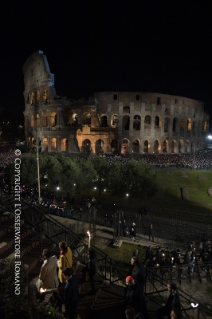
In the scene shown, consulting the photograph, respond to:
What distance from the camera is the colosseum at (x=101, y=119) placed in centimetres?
5125

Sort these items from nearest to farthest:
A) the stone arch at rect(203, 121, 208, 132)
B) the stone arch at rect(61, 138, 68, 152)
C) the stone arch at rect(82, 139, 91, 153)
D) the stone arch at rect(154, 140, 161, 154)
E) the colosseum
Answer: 1. the colosseum
2. the stone arch at rect(61, 138, 68, 152)
3. the stone arch at rect(82, 139, 91, 153)
4. the stone arch at rect(154, 140, 161, 154)
5. the stone arch at rect(203, 121, 208, 132)

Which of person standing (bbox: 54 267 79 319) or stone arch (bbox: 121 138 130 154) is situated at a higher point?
stone arch (bbox: 121 138 130 154)

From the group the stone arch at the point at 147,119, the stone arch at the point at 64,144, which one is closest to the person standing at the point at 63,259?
the stone arch at the point at 64,144

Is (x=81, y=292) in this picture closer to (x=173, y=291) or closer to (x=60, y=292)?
(x=60, y=292)

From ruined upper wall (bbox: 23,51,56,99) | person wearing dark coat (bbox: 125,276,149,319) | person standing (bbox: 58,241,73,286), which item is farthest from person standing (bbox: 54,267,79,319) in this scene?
ruined upper wall (bbox: 23,51,56,99)

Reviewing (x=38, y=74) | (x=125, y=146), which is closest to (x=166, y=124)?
(x=125, y=146)

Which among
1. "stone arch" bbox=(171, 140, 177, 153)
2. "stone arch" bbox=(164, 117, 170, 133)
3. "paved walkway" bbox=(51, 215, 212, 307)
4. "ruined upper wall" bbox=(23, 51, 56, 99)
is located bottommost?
"paved walkway" bbox=(51, 215, 212, 307)

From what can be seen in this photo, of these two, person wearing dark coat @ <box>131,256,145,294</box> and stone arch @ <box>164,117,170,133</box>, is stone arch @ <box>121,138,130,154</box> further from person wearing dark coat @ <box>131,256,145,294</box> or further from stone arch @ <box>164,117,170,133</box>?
person wearing dark coat @ <box>131,256,145,294</box>

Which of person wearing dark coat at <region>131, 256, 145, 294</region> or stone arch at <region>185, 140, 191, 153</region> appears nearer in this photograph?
person wearing dark coat at <region>131, 256, 145, 294</region>

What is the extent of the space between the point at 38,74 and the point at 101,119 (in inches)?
771

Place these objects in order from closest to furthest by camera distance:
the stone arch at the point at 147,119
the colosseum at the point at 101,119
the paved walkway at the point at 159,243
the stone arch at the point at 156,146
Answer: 1. the paved walkway at the point at 159,243
2. the colosseum at the point at 101,119
3. the stone arch at the point at 156,146
4. the stone arch at the point at 147,119

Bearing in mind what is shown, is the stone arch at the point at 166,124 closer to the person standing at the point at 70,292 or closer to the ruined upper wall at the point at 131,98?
the ruined upper wall at the point at 131,98

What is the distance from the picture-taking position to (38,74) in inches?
2266

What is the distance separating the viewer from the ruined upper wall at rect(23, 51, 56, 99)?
54.4 m
